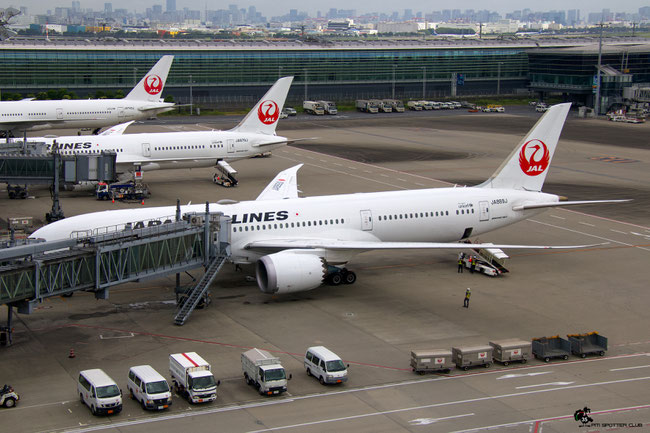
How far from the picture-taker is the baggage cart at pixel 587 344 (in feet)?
115

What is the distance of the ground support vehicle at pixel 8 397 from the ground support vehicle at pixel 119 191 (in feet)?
132

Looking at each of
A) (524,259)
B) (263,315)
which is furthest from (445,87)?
(263,315)

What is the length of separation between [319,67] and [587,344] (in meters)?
143

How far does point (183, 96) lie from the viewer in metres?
160

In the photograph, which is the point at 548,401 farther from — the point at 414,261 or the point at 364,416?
the point at 414,261

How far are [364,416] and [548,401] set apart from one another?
7.10 meters

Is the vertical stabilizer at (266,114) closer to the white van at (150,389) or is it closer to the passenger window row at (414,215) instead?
the passenger window row at (414,215)

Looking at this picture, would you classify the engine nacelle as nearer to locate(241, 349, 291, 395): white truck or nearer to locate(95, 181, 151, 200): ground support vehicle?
locate(241, 349, 291, 395): white truck

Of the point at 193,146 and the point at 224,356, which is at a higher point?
the point at 193,146

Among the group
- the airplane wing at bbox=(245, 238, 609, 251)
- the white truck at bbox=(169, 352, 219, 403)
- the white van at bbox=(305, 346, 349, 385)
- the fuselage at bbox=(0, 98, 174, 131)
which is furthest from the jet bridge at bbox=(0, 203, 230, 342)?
the fuselage at bbox=(0, 98, 174, 131)

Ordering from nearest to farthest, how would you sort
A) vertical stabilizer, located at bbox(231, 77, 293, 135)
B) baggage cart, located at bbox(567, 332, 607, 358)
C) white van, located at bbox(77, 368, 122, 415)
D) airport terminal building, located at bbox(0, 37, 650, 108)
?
white van, located at bbox(77, 368, 122, 415) → baggage cart, located at bbox(567, 332, 607, 358) → vertical stabilizer, located at bbox(231, 77, 293, 135) → airport terminal building, located at bbox(0, 37, 650, 108)

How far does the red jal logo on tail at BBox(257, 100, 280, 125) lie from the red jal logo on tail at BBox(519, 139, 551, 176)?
31959mm

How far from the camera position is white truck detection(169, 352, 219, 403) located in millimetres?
29656

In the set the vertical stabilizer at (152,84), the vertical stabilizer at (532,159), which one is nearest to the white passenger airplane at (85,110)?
the vertical stabilizer at (152,84)
